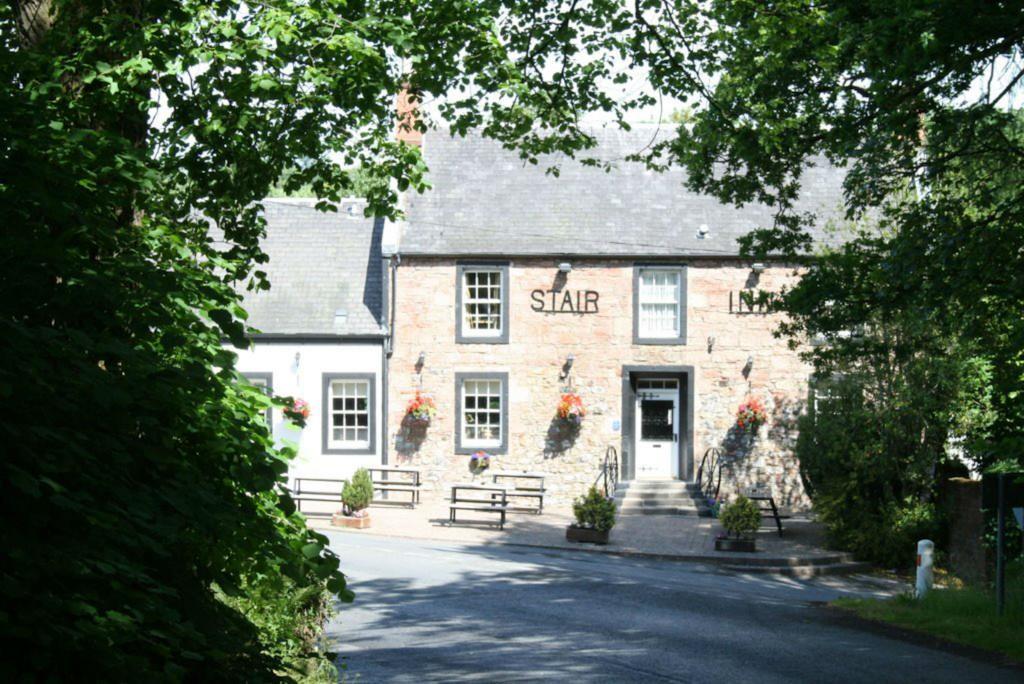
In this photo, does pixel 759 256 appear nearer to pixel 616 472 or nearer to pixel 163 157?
pixel 163 157

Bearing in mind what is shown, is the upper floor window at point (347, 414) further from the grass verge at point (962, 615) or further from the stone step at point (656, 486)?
the grass verge at point (962, 615)

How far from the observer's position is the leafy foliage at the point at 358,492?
2464 cm

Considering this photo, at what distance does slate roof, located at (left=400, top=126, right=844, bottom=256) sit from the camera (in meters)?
29.3

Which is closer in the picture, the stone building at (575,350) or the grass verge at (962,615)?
the grass verge at (962,615)

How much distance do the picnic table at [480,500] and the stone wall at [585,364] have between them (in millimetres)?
838

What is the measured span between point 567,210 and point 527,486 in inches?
289

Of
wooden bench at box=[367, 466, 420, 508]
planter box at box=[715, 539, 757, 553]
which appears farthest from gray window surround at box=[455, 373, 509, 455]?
planter box at box=[715, 539, 757, 553]

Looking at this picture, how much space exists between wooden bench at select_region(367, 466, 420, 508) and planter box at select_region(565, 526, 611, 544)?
5.29 metres

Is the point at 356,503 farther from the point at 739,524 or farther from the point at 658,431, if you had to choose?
the point at 658,431

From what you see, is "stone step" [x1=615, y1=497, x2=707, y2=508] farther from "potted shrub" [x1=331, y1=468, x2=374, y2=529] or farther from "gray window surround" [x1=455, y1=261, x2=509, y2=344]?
"potted shrub" [x1=331, y1=468, x2=374, y2=529]

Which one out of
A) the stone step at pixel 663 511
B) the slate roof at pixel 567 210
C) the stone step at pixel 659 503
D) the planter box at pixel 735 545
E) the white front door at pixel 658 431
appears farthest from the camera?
the white front door at pixel 658 431

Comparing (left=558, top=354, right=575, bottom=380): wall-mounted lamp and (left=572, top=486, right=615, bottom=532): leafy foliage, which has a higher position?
(left=558, top=354, right=575, bottom=380): wall-mounted lamp

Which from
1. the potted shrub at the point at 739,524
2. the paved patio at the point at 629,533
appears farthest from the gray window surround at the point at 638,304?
the potted shrub at the point at 739,524

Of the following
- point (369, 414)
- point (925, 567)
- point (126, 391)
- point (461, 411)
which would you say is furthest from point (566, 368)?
point (126, 391)
